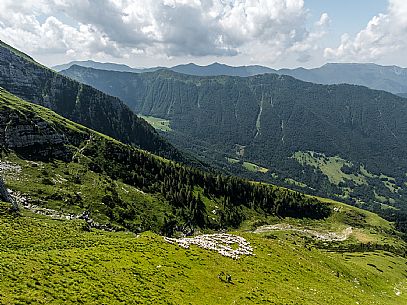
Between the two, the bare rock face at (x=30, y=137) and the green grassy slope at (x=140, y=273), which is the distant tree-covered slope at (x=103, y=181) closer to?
the bare rock face at (x=30, y=137)

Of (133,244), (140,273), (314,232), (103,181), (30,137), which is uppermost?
(140,273)

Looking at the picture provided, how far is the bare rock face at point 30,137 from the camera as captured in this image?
5108 inches

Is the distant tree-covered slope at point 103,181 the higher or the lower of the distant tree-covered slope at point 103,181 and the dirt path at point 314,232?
the higher

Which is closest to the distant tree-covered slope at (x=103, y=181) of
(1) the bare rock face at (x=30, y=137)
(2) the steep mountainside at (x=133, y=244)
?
(1) the bare rock face at (x=30, y=137)

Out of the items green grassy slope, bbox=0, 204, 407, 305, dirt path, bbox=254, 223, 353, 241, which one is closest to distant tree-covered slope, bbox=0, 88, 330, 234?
dirt path, bbox=254, 223, 353, 241

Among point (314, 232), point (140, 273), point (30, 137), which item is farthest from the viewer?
point (314, 232)

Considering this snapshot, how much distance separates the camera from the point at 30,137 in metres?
138

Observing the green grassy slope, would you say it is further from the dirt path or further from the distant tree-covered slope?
the dirt path

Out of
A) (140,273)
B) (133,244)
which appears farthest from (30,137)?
(140,273)

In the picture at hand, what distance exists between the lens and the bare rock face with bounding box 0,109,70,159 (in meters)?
130

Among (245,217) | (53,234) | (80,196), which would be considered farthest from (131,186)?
(53,234)

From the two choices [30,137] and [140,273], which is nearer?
[140,273]

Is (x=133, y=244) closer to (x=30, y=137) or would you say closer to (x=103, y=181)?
(x=103, y=181)

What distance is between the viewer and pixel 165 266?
148 ft
